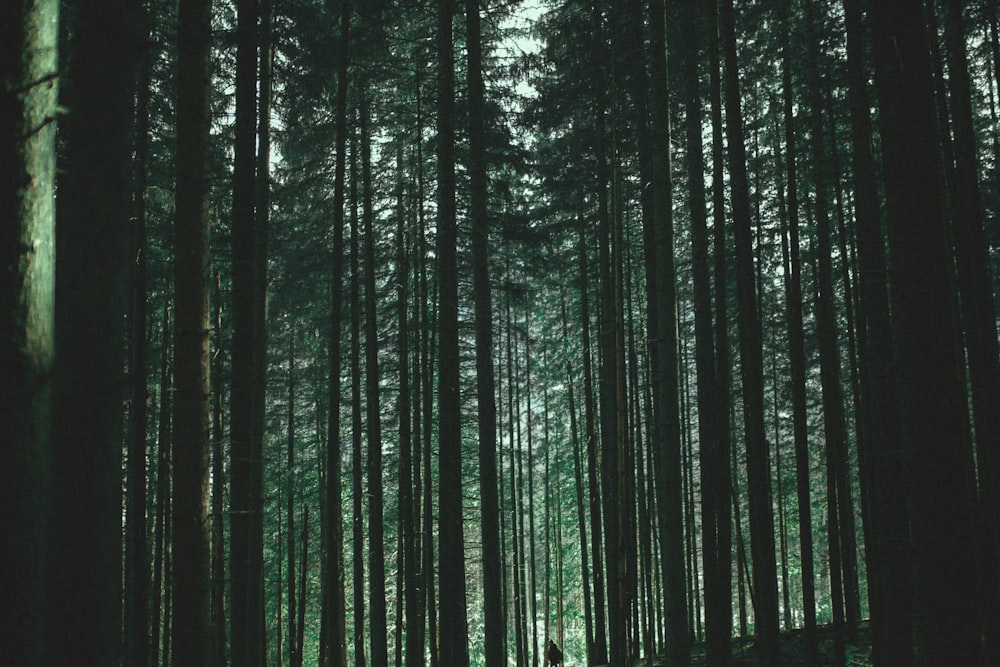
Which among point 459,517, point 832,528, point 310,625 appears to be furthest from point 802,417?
point 310,625

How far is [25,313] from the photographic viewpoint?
331 centimetres

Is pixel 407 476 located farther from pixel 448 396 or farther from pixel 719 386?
pixel 719 386

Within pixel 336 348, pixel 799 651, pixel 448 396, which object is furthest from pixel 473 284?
pixel 799 651

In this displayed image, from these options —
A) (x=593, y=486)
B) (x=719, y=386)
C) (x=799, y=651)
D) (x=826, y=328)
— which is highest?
(x=826, y=328)

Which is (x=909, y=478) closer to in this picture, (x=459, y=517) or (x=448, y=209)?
(x=459, y=517)

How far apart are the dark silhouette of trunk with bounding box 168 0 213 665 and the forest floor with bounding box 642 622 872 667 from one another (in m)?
10.7

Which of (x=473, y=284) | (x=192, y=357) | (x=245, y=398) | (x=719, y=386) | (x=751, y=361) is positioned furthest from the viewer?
(x=473, y=284)

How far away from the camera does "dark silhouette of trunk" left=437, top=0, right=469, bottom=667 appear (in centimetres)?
1016

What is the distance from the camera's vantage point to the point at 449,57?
1074 cm

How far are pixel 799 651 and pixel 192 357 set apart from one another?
14.9 meters

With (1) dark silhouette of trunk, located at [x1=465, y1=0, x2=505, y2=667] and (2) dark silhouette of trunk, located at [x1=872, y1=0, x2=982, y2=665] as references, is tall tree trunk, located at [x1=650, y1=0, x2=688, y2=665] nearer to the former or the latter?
(1) dark silhouette of trunk, located at [x1=465, y1=0, x2=505, y2=667]

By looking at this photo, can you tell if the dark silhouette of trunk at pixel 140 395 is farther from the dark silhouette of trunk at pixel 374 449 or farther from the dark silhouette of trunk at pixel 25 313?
the dark silhouette of trunk at pixel 25 313

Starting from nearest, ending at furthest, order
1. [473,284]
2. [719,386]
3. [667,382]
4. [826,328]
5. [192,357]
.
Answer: [192,357]
[667,382]
[719,386]
[826,328]
[473,284]

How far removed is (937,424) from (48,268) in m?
5.45
